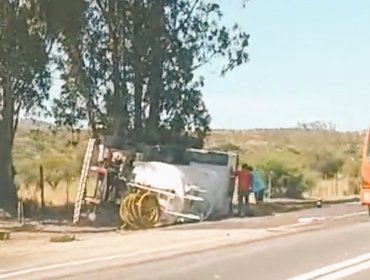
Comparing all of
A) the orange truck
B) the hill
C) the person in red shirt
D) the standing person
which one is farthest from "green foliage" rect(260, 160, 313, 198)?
the orange truck

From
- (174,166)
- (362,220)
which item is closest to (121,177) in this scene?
(174,166)

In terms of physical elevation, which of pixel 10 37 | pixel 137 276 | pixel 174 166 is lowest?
pixel 137 276

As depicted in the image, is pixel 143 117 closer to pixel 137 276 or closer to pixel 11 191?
pixel 11 191

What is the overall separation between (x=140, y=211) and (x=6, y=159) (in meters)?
8.17

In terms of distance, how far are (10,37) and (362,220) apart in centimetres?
1256

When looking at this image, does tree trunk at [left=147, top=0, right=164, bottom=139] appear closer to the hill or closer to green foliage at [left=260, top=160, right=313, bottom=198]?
the hill

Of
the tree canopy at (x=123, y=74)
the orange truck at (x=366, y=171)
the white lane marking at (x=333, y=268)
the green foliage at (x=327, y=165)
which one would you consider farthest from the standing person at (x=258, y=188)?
the green foliage at (x=327, y=165)

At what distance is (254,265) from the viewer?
17.7m

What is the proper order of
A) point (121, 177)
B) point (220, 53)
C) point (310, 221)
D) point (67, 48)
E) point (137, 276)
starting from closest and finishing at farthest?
point (137, 276)
point (310, 221)
point (121, 177)
point (67, 48)
point (220, 53)

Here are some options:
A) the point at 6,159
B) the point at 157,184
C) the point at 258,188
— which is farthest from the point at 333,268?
the point at 258,188

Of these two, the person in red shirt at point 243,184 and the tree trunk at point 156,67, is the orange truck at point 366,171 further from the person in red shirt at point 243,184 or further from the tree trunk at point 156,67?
the tree trunk at point 156,67

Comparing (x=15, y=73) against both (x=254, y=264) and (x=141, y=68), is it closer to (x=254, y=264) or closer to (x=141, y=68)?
(x=141, y=68)

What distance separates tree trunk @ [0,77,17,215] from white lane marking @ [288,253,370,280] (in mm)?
20274

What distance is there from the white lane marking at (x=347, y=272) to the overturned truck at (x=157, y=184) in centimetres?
1429
